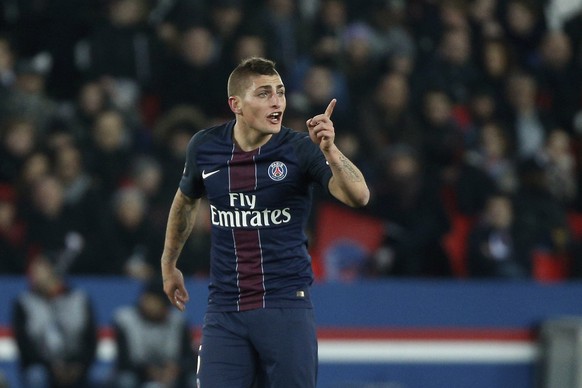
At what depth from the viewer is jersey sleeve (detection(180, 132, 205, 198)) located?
245 inches

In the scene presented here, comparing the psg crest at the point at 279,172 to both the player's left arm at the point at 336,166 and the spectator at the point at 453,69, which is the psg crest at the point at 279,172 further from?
the spectator at the point at 453,69

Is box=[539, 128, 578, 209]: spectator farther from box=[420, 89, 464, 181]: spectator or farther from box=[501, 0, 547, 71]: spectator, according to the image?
box=[501, 0, 547, 71]: spectator

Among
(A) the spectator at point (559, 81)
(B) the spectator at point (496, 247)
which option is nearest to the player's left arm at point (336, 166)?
(B) the spectator at point (496, 247)

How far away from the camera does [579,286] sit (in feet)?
34.1

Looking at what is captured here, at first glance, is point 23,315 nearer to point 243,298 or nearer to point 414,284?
point 414,284

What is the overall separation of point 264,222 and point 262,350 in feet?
1.84

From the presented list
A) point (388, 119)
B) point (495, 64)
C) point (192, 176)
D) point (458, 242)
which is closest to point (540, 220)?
point (458, 242)

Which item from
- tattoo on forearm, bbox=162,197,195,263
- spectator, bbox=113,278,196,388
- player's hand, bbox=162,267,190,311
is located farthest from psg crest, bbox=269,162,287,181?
spectator, bbox=113,278,196,388

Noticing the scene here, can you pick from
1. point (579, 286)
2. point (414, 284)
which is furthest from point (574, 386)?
point (414, 284)

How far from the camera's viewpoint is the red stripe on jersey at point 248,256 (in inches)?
235

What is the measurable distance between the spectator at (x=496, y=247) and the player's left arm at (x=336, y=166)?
4984 mm

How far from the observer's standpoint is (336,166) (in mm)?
5574

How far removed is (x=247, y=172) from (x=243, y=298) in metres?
0.56

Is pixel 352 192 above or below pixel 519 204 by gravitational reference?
below
